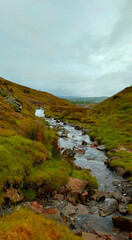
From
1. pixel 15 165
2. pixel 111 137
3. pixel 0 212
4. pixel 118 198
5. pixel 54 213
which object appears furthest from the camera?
pixel 111 137

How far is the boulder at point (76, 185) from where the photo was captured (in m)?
8.45

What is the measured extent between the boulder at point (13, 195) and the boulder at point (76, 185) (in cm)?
274

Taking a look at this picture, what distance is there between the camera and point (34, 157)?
9312 millimetres

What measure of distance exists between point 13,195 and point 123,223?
4.87 meters

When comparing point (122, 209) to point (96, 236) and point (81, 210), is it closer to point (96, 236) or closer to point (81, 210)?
point (81, 210)

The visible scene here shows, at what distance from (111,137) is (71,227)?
18470mm

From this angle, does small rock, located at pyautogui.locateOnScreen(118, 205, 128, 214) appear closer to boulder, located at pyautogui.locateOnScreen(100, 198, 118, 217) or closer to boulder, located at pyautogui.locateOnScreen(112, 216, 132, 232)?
boulder, located at pyautogui.locateOnScreen(100, 198, 118, 217)

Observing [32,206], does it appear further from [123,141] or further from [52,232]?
[123,141]

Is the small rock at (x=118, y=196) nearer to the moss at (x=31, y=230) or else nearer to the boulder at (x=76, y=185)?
the boulder at (x=76, y=185)

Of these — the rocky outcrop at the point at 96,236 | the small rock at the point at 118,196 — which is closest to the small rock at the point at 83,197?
the small rock at the point at 118,196

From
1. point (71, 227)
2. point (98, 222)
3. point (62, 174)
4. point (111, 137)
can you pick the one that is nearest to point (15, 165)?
point (62, 174)

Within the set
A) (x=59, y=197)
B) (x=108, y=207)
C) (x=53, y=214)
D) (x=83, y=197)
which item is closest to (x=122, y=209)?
(x=108, y=207)

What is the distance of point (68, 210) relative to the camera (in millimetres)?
7023

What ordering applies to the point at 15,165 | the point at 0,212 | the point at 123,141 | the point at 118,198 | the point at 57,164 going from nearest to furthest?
the point at 0,212
the point at 15,165
the point at 118,198
the point at 57,164
the point at 123,141
